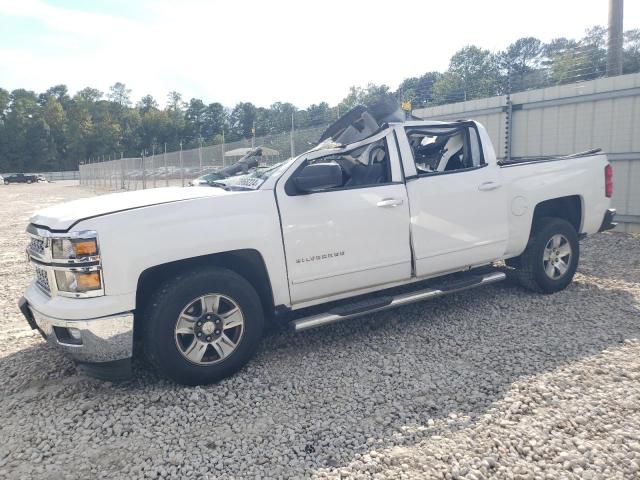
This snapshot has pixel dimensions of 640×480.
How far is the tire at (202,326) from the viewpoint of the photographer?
3.33m

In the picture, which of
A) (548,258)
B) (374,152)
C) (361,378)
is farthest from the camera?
(548,258)

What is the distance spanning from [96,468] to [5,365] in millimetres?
1991

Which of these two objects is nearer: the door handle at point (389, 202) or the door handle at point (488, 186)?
the door handle at point (389, 202)

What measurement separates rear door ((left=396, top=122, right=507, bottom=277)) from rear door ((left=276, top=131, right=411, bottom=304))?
0.54ft

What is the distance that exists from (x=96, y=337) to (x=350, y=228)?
6.67 ft

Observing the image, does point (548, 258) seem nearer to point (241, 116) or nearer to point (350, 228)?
point (350, 228)

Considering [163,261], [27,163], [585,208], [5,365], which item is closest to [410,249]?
[163,261]

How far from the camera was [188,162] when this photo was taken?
21922 mm

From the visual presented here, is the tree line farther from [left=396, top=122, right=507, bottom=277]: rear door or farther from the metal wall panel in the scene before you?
[left=396, top=122, right=507, bottom=277]: rear door

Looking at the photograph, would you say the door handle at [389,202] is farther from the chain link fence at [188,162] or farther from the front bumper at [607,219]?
the chain link fence at [188,162]

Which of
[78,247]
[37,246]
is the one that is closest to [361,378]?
[78,247]

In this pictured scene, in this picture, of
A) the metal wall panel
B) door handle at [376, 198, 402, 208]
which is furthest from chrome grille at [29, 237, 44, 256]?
the metal wall panel

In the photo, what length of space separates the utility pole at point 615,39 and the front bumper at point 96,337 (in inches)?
432

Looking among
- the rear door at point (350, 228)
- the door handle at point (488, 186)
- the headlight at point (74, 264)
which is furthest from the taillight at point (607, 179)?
the headlight at point (74, 264)
